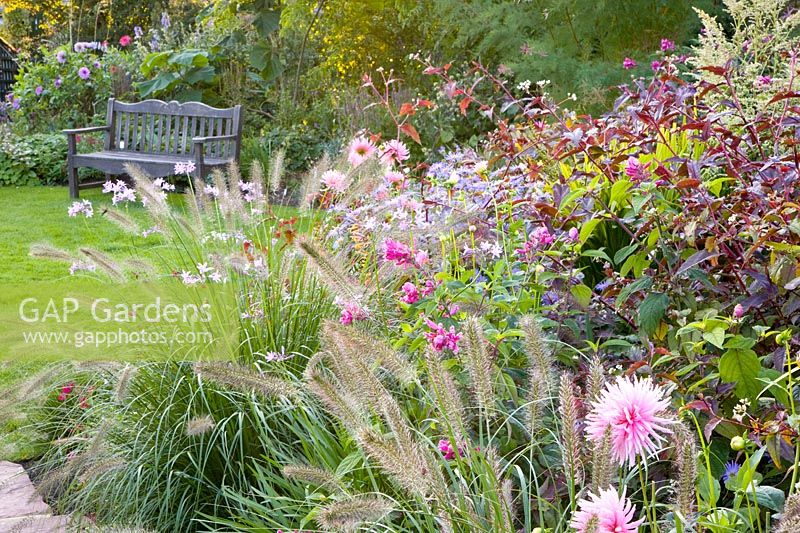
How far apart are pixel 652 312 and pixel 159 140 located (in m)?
7.64

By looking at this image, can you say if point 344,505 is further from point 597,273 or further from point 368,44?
point 368,44

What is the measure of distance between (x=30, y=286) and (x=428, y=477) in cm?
484

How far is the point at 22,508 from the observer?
2.67 meters

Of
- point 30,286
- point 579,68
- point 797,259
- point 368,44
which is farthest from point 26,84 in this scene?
point 797,259

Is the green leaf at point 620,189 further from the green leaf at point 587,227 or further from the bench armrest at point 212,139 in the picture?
the bench armrest at point 212,139

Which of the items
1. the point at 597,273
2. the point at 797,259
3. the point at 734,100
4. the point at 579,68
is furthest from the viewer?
the point at 579,68

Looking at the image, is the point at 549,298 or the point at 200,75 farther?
the point at 200,75

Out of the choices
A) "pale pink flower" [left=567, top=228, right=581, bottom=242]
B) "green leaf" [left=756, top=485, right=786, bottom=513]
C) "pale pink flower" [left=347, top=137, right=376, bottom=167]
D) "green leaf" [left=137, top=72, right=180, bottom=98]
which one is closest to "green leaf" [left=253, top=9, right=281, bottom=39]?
"green leaf" [left=137, top=72, right=180, bottom=98]

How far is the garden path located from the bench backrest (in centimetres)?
594

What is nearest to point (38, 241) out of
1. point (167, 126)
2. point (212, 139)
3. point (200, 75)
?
point (212, 139)

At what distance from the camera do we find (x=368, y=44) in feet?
34.2

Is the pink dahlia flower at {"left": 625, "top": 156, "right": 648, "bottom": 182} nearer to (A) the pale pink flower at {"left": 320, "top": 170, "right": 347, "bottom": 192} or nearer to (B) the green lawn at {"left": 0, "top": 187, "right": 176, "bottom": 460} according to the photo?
(A) the pale pink flower at {"left": 320, "top": 170, "right": 347, "bottom": 192}

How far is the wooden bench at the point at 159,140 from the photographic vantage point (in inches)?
326

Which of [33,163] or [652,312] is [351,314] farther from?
[33,163]
